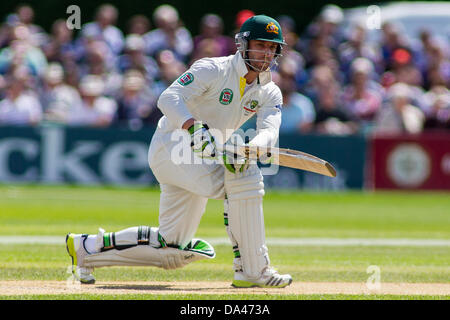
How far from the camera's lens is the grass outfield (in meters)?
6.27

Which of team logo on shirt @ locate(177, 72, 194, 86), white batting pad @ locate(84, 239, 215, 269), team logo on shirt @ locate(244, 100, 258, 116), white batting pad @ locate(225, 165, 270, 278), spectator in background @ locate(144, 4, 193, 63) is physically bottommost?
white batting pad @ locate(84, 239, 215, 269)

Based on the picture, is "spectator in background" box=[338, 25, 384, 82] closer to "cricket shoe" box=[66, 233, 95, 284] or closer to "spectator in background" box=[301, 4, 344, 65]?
"spectator in background" box=[301, 4, 344, 65]

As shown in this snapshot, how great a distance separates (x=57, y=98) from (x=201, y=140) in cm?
945

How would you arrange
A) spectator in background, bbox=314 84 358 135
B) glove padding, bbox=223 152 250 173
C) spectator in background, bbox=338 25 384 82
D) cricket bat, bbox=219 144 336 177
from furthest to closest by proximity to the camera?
spectator in background, bbox=338 25 384 82
spectator in background, bbox=314 84 358 135
glove padding, bbox=223 152 250 173
cricket bat, bbox=219 144 336 177

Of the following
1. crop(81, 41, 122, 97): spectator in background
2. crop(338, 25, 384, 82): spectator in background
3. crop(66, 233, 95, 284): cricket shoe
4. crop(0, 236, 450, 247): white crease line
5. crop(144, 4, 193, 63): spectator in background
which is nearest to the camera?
crop(66, 233, 95, 284): cricket shoe

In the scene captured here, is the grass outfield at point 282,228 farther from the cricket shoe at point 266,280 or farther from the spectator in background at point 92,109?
the spectator in background at point 92,109

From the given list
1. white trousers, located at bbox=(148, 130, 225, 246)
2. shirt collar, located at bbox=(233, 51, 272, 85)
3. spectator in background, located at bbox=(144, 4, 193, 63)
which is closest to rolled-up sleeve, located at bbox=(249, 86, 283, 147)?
shirt collar, located at bbox=(233, 51, 272, 85)

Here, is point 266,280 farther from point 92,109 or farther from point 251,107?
point 92,109

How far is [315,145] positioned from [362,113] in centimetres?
123

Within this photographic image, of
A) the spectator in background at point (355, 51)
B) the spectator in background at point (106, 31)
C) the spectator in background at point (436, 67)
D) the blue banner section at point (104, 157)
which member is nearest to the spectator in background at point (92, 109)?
the blue banner section at point (104, 157)

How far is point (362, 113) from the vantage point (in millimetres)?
14859

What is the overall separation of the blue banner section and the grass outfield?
215 mm

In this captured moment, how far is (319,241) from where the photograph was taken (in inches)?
344

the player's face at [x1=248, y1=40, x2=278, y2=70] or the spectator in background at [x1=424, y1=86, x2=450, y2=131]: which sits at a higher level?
the player's face at [x1=248, y1=40, x2=278, y2=70]
